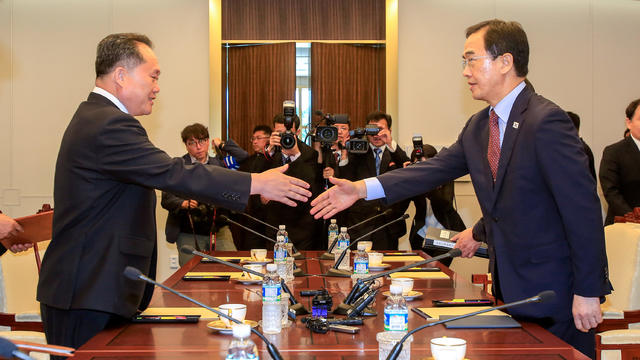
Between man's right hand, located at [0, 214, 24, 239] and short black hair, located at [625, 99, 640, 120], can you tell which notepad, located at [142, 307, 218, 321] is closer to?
man's right hand, located at [0, 214, 24, 239]

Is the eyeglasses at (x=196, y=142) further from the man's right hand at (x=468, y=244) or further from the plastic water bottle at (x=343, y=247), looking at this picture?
the man's right hand at (x=468, y=244)

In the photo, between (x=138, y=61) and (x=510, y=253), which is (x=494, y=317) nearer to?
(x=510, y=253)

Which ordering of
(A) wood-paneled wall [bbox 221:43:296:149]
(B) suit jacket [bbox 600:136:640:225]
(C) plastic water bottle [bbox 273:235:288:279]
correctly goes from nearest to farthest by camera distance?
(C) plastic water bottle [bbox 273:235:288:279] < (B) suit jacket [bbox 600:136:640:225] < (A) wood-paneled wall [bbox 221:43:296:149]

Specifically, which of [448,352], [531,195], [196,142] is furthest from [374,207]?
[448,352]

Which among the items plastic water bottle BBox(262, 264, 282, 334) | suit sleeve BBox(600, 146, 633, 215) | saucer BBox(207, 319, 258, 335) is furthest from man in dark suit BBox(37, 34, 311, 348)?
suit sleeve BBox(600, 146, 633, 215)

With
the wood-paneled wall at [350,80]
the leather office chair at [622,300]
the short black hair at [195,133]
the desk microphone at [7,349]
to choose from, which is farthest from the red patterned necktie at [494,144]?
the wood-paneled wall at [350,80]

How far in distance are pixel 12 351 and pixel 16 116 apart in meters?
6.14

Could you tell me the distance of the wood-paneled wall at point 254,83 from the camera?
677 centimetres

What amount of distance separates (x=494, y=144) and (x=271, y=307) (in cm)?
105

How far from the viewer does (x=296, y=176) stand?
479cm

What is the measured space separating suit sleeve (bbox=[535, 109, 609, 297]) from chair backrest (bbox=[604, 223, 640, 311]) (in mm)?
1224

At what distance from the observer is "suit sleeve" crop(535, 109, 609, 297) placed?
2.08 metres

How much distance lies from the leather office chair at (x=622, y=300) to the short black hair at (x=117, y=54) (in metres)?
2.07

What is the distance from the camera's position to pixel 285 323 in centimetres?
206
